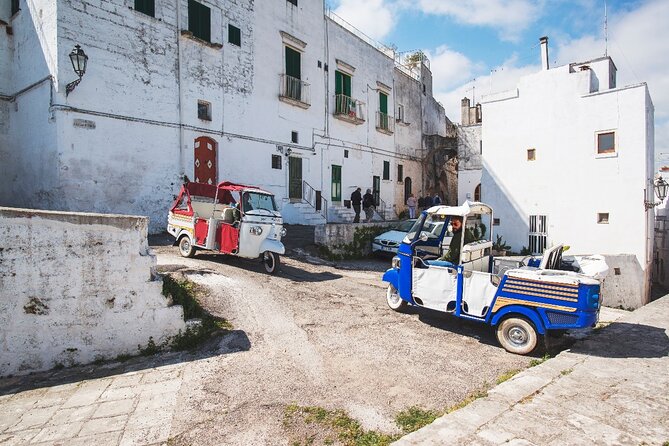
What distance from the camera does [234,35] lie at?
1600cm

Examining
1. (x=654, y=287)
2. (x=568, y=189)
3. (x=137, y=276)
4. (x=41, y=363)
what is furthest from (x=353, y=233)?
(x=654, y=287)

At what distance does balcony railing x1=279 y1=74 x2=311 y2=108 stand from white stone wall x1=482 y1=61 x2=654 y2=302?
782cm

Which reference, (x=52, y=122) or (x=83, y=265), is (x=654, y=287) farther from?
(x=52, y=122)

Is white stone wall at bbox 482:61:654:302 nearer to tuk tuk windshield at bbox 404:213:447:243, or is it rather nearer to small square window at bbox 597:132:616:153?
small square window at bbox 597:132:616:153

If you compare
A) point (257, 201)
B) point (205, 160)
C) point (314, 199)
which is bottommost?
point (257, 201)

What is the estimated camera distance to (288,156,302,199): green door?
723 inches

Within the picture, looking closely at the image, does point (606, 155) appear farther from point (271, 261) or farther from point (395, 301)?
point (271, 261)

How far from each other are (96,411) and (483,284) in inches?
202

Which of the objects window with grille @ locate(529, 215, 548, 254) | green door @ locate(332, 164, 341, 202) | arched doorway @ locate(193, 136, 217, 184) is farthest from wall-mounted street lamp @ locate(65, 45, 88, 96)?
window with grille @ locate(529, 215, 548, 254)

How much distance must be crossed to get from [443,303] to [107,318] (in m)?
4.90

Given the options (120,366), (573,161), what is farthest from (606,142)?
(120,366)

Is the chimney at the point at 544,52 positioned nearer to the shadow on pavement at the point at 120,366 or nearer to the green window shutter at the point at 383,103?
the green window shutter at the point at 383,103

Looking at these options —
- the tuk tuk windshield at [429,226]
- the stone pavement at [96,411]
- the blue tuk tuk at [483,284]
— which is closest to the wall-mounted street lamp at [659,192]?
the blue tuk tuk at [483,284]

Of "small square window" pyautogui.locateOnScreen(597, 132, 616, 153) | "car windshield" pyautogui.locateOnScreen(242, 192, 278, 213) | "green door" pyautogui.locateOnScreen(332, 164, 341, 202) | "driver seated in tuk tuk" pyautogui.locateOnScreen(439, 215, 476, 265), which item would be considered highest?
"small square window" pyautogui.locateOnScreen(597, 132, 616, 153)
